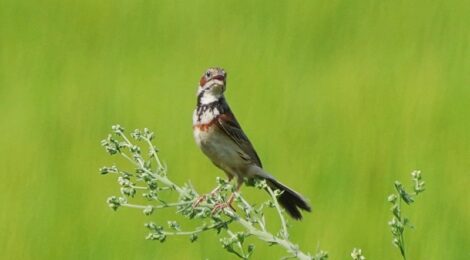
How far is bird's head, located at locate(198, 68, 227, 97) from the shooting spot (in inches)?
175

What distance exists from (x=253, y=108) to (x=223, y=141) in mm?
3127

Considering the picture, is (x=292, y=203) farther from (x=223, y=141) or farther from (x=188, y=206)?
(x=188, y=206)

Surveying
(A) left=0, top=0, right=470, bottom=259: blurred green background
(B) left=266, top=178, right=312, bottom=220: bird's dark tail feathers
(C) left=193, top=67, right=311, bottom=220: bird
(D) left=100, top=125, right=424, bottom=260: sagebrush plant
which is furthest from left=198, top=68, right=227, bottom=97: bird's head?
(A) left=0, top=0, right=470, bottom=259: blurred green background

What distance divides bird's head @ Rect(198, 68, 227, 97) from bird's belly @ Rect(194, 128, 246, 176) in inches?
4.7

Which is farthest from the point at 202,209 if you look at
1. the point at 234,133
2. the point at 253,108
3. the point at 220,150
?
the point at 253,108

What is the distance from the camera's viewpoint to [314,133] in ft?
24.3

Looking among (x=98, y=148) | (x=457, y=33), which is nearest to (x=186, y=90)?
(x=98, y=148)

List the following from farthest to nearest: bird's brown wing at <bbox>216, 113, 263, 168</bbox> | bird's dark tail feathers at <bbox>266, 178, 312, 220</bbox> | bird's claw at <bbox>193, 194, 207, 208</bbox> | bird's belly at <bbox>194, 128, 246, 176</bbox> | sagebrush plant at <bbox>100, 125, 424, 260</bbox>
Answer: bird's brown wing at <bbox>216, 113, 263, 168</bbox>
bird's belly at <bbox>194, 128, 246, 176</bbox>
bird's dark tail feathers at <bbox>266, 178, 312, 220</bbox>
bird's claw at <bbox>193, 194, 207, 208</bbox>
sagebrush plant at <bbox>100, 125, 424, 260</bbox>

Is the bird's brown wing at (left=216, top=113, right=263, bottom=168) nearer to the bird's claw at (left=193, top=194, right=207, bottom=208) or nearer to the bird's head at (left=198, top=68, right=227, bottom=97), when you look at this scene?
the bird's head at (left=198, top=68, right=227, bottom=97)

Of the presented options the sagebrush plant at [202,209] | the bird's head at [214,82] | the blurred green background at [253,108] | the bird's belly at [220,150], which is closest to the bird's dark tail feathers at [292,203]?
the bird's belly at [220,150]

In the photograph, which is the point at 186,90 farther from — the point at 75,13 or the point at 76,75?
the point at 75,13

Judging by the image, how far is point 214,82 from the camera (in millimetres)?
4465

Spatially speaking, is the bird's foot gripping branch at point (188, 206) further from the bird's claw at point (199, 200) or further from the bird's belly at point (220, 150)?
the bird's belly at point (220, 150)

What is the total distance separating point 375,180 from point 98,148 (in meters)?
1.48
